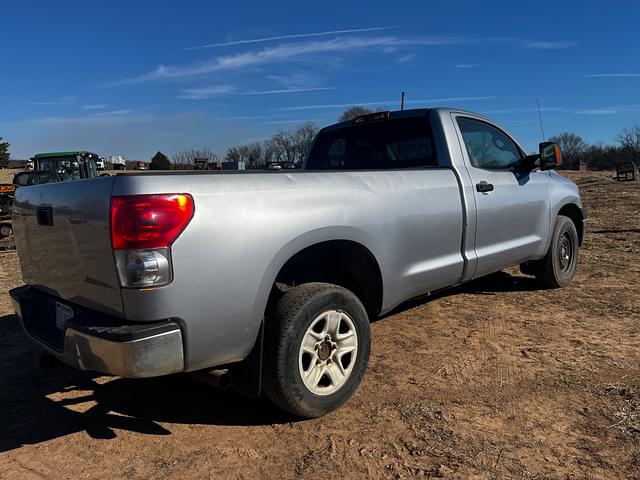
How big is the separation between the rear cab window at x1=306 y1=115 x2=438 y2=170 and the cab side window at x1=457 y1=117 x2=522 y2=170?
0.39 meters

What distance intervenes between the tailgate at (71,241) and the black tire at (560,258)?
476 cm

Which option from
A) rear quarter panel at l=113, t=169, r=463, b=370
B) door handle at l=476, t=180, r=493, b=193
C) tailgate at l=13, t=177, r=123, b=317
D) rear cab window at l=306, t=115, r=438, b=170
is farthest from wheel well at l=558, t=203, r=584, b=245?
tailgate at l=13, t=177, r=123, b=317

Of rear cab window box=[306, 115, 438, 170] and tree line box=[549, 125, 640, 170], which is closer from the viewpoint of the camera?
rear cab window box=[306, 115, 438, 170]

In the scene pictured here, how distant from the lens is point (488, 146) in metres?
4.84

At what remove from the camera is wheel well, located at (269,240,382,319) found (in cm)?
319

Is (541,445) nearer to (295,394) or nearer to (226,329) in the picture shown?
(295,394)

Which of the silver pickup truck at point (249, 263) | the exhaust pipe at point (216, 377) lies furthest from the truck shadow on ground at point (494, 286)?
the exhaust pipe at point (216, 377)

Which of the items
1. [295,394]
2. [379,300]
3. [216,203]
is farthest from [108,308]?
[379,300]

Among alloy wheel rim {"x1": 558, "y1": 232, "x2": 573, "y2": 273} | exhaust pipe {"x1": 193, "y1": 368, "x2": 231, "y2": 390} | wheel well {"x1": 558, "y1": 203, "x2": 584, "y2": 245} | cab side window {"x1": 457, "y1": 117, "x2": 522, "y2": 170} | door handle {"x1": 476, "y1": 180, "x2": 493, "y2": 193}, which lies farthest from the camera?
wheel well {"x1": 558, "y1": 203, "x2": 584, "y2": 245}

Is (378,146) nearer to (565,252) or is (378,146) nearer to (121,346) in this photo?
(565,252)

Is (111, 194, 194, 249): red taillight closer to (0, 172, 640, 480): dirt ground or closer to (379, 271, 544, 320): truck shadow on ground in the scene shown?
(0, 172, 640, 480): dirt ground

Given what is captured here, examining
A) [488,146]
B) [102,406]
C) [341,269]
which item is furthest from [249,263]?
[488,146]

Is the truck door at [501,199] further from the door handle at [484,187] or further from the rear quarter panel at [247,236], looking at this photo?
the rear quarter panel at [247,236]

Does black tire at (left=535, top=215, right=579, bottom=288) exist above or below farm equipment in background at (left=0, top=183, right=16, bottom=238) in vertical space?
below
